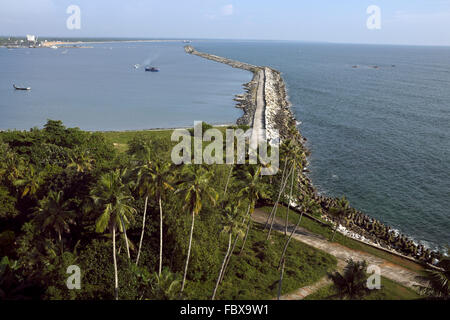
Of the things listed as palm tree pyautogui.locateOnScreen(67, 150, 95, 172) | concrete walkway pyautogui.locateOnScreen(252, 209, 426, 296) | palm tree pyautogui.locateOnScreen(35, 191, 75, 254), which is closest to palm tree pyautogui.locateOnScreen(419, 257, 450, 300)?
concrete walkway pyautogui.locateOnScreen(252, 209, 426, 296)

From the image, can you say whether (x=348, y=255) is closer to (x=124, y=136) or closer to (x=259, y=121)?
(x=259, y=121)

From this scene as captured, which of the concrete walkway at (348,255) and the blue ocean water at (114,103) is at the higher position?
the blue ocean water at (114,103)

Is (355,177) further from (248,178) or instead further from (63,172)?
(63,172)

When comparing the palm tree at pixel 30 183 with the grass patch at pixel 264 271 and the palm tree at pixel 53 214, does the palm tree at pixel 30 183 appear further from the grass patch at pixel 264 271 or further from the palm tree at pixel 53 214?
the grass patch at pixel 264 271

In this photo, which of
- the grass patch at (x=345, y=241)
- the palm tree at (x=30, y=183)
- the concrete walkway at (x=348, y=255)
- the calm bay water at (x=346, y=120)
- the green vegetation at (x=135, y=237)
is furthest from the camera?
the calm bay water at (x=346, y=120)

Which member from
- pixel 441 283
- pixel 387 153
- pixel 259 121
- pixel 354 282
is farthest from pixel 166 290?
pixel 259 121

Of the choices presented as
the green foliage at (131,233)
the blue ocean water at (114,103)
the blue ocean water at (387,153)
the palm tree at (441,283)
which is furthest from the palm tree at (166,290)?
the blue ocean water at (114,103)
